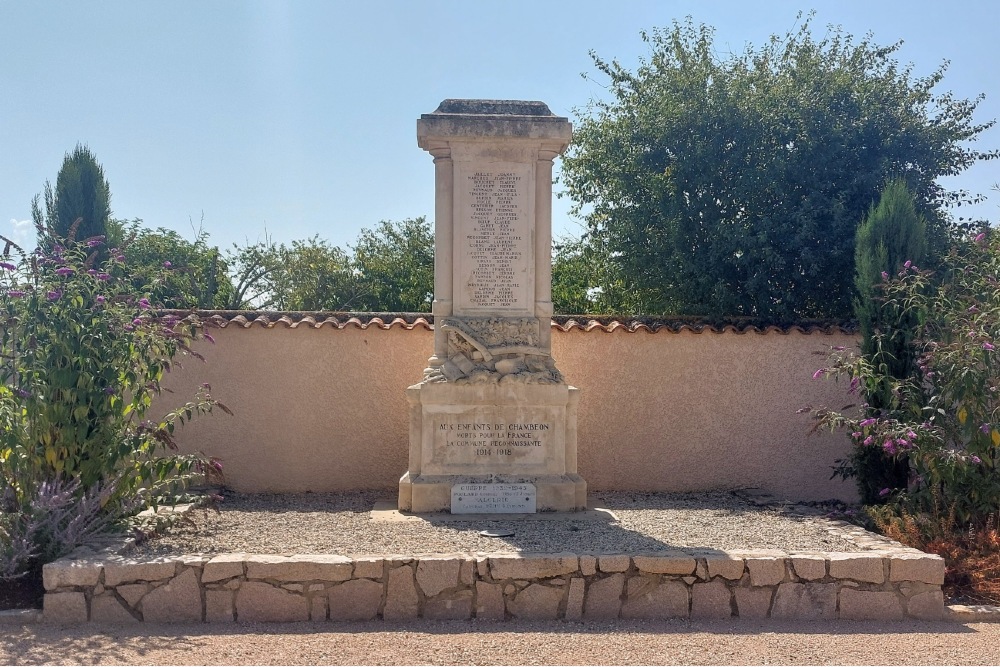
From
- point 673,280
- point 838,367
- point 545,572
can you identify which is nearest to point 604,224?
point 673,280

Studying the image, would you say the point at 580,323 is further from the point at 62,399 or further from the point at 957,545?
the point at 62,399

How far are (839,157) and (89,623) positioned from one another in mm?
9203

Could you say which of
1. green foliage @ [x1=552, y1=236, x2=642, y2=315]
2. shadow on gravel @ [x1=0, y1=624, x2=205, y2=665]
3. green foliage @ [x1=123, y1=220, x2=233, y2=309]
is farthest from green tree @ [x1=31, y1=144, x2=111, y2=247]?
shadow on gravel @ [x1=0, y1=624, x2=205, y2=665]

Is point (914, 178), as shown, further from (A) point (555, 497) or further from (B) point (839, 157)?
(A) point (555, 497)

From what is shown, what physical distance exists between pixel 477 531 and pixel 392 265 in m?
15.1

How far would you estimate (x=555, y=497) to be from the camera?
23.5ft

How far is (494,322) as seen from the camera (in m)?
7.38

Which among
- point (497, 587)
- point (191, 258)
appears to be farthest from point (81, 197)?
point (497, 587)

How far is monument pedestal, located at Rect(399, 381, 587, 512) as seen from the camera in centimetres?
719

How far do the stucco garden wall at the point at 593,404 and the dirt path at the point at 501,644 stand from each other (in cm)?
378

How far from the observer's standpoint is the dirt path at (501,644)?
430cm

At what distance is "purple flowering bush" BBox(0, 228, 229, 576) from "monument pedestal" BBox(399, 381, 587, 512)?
218 centimetres

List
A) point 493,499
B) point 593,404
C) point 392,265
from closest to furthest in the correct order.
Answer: point 493,499, point 593,404, point 392,265

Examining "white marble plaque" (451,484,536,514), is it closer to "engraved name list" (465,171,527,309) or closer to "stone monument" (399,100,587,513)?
"stone monument" (399,100,587,513)
